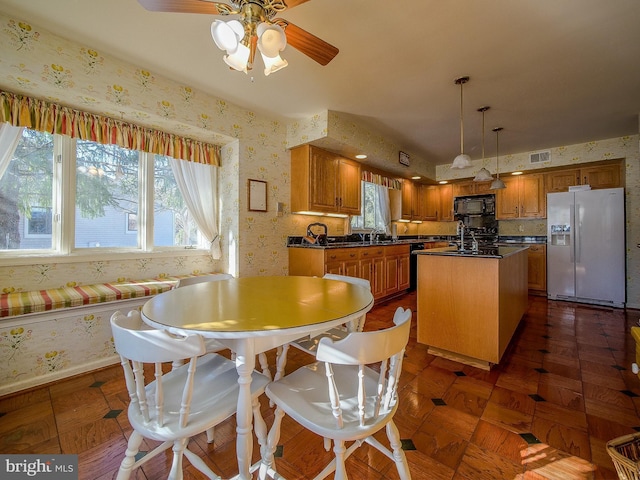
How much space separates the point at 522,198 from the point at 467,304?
155 inches

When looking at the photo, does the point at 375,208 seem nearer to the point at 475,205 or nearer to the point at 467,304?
the point at 475,205

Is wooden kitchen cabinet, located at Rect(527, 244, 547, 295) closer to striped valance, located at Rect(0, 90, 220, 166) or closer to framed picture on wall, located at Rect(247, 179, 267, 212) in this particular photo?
framed picture on wall, located at Rect(247, 179, 267, 212)

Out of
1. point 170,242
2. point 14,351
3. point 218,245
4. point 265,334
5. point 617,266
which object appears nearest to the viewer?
point 265,334

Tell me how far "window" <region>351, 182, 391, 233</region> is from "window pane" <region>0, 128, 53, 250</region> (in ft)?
13.3

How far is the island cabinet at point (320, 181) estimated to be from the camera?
3.54 metres

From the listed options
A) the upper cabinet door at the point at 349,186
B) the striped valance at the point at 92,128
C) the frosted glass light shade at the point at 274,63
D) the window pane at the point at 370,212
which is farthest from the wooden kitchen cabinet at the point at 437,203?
the frosted glass light shade at the point at 274,63

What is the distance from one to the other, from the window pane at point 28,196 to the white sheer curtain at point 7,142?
0.12 metres

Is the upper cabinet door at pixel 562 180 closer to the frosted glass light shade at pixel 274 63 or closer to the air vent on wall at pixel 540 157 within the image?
the air vent on wall at pixel 540 157

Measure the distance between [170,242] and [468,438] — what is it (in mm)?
3122

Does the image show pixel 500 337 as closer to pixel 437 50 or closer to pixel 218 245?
pixel 437 50

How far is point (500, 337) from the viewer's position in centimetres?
218

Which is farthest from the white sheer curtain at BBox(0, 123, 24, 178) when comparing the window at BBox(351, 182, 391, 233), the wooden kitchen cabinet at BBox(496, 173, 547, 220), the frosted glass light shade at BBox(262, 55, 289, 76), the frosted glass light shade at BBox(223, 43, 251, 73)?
the wooden kitchen cabinet at BBox(496, 173, 547, 220)

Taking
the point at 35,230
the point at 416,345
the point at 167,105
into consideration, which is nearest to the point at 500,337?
the point at 416,345

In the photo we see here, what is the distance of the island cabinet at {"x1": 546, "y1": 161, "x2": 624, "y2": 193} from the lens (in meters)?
4.24
